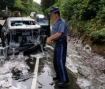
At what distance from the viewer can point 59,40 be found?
6.48 m

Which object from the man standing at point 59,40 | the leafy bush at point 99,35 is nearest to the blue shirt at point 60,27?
the man standing at point 59,40

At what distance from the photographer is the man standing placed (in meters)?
6.32

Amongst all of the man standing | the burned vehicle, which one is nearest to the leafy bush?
the burned vehicle

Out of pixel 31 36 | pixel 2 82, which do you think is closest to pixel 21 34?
pixel 31 36

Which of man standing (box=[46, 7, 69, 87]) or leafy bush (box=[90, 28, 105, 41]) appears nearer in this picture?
man standing (box=[46, 7, 69, 87])

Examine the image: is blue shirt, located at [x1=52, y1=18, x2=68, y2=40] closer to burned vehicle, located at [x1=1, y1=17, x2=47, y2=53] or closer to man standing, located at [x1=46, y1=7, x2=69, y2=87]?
man standing, located at [x1=46, y1=7, x2=69, y2=87]

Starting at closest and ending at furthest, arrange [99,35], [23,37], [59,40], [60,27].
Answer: [60,27] < [59,40] < [23,37] < [99,35]

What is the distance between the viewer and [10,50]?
34.1 ft

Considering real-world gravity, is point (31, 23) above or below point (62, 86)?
above

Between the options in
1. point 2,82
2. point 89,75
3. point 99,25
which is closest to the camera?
point 2,82

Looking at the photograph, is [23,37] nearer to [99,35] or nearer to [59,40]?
[99,35]

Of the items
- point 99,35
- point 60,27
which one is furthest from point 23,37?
point 60,27

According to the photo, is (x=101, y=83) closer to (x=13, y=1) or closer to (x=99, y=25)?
(x=99, y=25)

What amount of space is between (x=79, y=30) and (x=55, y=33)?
9.13 m
